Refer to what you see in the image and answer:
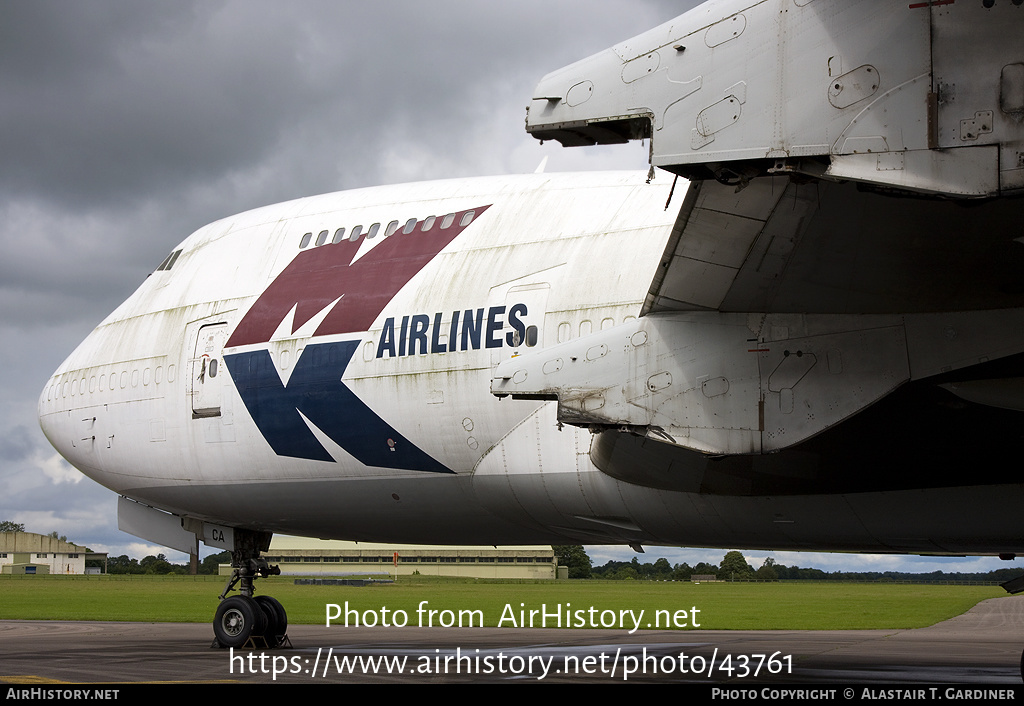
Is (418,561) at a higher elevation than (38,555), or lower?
lower

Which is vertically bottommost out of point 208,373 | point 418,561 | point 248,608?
point 248,608

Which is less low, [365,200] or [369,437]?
[365,200]

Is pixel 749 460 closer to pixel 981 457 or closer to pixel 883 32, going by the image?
pixel 981 457

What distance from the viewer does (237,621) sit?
15234 millimetres

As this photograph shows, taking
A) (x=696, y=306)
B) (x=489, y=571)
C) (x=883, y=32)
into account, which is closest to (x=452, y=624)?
(x=696, y=306)

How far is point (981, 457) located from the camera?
8383mm

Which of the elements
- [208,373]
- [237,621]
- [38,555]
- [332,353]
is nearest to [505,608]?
[237,621]

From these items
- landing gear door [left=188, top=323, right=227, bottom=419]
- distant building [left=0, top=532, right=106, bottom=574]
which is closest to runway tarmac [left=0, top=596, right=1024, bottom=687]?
landing gear door [left=188, top=323, right=227, bottom=419]

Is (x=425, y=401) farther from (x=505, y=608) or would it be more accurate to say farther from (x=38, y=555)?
(x=38, y=555)

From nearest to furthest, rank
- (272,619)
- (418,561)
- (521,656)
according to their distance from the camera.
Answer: (272,619) < (521,656) < (418,561)

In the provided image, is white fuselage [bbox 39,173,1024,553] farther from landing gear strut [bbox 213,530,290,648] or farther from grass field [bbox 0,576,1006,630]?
grass field [bbox 0,576,1006,630]

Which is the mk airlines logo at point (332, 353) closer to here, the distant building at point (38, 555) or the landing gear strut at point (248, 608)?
the landing gear strut at point (248, 608)

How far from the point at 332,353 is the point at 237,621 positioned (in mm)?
5450

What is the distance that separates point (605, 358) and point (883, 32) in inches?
122
